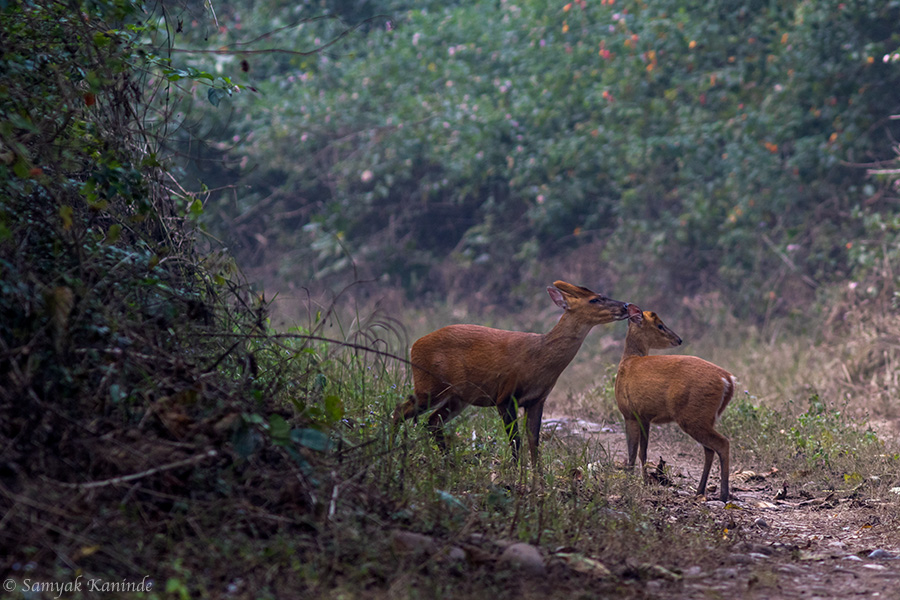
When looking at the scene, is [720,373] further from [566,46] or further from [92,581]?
[566,46]

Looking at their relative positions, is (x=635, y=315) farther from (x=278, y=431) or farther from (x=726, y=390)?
(x=278, y=431)

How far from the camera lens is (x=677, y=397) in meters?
5.88

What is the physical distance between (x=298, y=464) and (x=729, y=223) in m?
10.0

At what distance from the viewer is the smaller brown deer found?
5824 mm

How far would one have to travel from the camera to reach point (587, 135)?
14.3 m

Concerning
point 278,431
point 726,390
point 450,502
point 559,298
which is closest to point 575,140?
point 559,298

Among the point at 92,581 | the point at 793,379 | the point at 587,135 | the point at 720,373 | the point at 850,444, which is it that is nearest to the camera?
the point at 92,581

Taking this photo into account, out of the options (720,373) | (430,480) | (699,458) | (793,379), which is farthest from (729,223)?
(430,480)

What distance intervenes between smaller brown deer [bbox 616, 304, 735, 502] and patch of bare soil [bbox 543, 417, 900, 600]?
306 millimetres

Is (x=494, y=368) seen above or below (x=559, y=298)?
below

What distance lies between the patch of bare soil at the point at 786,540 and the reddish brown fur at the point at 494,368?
3.45 feet

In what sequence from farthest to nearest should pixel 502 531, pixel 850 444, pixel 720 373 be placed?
pixel 850 444 < pixel 720 373 < pixel 502 531

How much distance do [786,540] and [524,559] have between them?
1849mm

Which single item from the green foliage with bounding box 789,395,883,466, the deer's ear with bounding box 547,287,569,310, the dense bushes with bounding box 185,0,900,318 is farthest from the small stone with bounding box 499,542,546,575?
the dense bushes with bounding box 185,0,900,318
